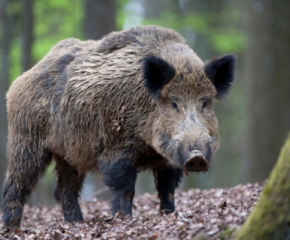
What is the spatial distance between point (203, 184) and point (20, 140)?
17.0 metres

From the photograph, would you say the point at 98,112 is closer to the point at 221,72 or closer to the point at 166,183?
the point at 166,183

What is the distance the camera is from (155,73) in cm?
784

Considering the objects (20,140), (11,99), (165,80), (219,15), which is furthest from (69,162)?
(219,15)

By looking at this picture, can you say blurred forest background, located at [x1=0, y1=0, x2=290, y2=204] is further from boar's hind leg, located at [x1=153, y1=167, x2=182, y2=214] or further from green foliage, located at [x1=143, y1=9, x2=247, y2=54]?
boar's hind leg, located at [x1=153, y1=167, x2=182, y2=214]

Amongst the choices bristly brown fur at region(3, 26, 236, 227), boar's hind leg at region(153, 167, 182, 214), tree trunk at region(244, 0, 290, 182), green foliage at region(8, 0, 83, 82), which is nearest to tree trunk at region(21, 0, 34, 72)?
green foliage at region(8, 0, 83, 82)

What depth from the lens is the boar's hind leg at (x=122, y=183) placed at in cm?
811

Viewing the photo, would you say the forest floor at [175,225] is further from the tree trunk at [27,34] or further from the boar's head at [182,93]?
the tree trunk at [27,34]

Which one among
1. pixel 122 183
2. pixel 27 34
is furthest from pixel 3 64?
pixel 122 183

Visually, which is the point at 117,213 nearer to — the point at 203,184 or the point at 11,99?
the point at 11,99

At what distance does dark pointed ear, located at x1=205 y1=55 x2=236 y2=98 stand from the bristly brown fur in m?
0.13

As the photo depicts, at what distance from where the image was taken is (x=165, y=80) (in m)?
7.91

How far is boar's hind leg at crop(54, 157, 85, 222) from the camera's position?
9.66 metres

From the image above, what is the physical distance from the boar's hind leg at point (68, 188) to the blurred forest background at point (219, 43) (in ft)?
1.39

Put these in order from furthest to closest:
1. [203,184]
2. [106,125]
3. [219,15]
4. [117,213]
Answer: [203,184] → [219,15] → [106,125] → [117,213]
